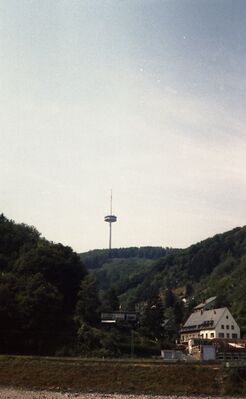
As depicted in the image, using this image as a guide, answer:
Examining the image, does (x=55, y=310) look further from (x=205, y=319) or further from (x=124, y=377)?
(x=205, y=319)

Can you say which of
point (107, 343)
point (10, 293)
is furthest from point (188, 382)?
point (10, 293)

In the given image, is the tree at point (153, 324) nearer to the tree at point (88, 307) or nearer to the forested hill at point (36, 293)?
the tree at point (88, 307)

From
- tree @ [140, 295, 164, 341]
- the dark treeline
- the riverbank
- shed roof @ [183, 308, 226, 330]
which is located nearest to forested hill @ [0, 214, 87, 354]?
the dark treeline

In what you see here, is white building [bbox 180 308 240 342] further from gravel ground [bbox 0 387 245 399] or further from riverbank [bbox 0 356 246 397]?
gravel ground [bbox 0 387 245 399]

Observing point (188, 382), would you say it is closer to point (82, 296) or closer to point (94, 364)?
point (94, 364)

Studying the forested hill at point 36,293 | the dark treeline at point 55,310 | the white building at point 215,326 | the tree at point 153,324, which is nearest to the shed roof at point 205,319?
the white building at point 215,326

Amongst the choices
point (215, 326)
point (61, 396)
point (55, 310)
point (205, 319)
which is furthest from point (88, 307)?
point (61, 396)
